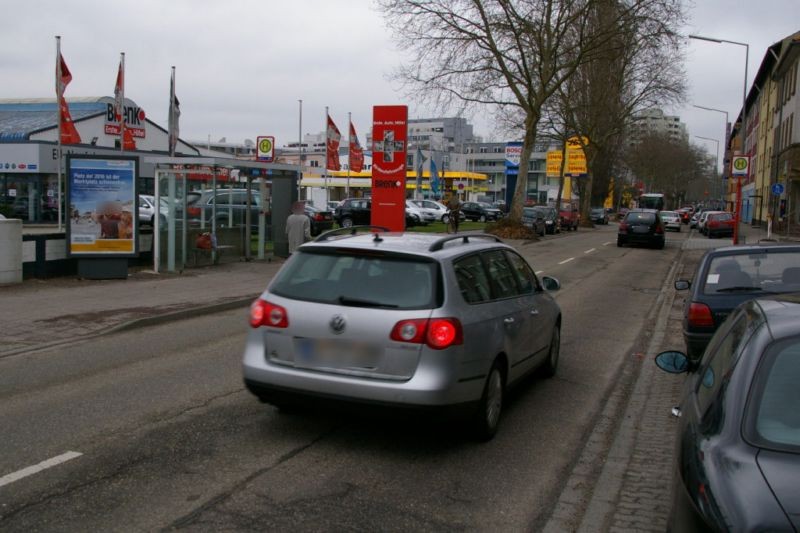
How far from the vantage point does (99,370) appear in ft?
25.9

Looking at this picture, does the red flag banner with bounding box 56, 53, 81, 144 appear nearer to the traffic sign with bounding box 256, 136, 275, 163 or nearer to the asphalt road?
the traffic sign with bounding box 256, 136, 275, 163

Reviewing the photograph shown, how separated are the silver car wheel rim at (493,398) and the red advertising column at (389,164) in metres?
16.4

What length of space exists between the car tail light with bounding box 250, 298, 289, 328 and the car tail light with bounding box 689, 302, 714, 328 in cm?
407

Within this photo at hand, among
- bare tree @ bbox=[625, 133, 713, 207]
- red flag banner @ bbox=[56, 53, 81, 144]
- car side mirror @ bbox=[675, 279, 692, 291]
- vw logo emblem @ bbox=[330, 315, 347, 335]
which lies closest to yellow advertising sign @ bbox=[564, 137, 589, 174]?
bare tree @ bbox=[625, 133, 713, 207]

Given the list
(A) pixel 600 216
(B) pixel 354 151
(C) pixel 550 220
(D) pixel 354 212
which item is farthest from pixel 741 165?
(A) pixel 600 216

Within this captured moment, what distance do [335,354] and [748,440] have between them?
3.23 m

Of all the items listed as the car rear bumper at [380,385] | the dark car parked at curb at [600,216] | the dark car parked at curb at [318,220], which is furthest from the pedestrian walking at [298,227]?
the dark car parked at curb at [600,216]

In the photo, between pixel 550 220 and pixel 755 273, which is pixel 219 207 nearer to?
pixel 755 273

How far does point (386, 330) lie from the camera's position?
521 centimetres

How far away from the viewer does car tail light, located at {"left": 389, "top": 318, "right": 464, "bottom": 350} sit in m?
5.17

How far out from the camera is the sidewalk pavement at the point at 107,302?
388 inches

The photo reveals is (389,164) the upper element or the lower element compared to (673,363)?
upper

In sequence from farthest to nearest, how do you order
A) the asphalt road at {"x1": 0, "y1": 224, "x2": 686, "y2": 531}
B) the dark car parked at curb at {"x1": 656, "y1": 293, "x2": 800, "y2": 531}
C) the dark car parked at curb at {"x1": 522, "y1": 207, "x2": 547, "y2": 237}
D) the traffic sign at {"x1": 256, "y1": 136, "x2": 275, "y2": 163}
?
1. the dark car parked at curb at {"x1": 522, "y1": 207, "x2": 547, "y2": 237}
2. the traffic sign at {"x1": 256, "y1": 136, "x2": 275, "y2": 163}
3. the asphalt road at {"x1": 0, "y1": 224, "x2": 686, "y2": 531}
4. the dark car parked at curb at {"x1": 656, "y1": 293, "x2": 800, "y2": 531}

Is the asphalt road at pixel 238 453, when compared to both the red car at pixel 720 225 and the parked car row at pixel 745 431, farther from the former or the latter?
the red car at pixel 720 225
